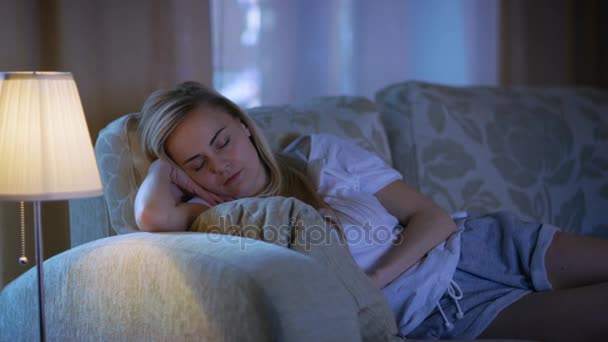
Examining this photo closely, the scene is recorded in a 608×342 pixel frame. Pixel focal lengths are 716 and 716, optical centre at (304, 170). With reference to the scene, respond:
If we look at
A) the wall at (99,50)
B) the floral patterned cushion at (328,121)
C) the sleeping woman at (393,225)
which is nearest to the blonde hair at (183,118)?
the sleeping woman at (393,225)

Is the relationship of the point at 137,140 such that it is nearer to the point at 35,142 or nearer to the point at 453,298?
the point at 35,142

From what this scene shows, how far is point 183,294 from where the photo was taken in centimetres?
117

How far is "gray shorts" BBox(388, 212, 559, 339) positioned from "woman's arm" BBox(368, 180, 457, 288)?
2.5 inches

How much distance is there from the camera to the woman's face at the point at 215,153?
160 centimetres

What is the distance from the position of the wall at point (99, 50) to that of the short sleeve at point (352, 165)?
2.00 feet

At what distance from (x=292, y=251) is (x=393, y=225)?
575mm

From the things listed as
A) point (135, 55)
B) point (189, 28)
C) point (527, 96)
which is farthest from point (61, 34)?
point (527, 96)

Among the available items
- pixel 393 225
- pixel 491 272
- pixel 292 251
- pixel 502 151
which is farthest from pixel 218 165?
pixel 502 151

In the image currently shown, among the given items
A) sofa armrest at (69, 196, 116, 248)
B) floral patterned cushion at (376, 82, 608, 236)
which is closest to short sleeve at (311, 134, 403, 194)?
floral patterned cushion at (376, 82, 608, 236)

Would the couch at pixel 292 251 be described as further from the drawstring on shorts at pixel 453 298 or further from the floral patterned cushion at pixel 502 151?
the drawstring on shorts at pixel 453 298

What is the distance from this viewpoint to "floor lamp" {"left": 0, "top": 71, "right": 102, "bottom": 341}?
4.04ft

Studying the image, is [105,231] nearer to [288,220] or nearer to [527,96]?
[288,220]

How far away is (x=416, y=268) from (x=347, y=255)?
0.31 m

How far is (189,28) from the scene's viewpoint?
2201 mm
